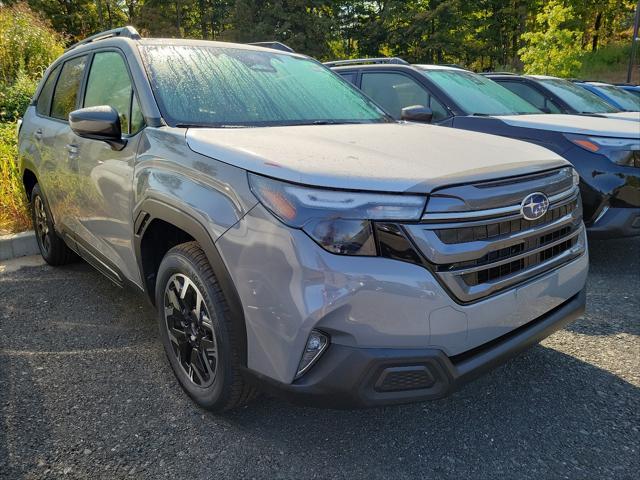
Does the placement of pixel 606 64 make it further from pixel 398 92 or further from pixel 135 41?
pixel 135 41

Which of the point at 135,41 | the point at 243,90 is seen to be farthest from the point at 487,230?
the point at 135,41

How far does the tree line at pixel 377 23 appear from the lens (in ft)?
108

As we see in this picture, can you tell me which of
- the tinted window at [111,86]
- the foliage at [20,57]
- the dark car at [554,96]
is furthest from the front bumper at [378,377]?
the foliage at [20,57]

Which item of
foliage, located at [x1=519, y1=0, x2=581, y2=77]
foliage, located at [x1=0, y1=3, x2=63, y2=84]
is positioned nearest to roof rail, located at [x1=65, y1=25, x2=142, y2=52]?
foliage, located at [x1=0, y1=3, x2=63, y2=84]

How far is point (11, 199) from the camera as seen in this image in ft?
16.8

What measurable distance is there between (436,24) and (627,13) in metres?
14.4

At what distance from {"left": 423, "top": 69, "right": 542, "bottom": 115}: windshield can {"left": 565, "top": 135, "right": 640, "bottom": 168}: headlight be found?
109 cm

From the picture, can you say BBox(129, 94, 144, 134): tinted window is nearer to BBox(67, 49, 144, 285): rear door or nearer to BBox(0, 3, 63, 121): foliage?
BBox(67, 49, 144, 285): rear door

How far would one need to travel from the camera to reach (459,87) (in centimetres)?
530

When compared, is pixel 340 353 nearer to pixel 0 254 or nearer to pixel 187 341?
pixel 187 341

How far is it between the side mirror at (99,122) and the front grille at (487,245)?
1620mm

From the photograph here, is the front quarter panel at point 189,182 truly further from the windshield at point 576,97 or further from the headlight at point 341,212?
the windshield at point 576,97

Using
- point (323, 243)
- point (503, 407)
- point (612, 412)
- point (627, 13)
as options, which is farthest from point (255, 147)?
point (627, 13)

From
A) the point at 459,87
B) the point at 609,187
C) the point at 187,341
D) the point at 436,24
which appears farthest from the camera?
the point at 436,24
